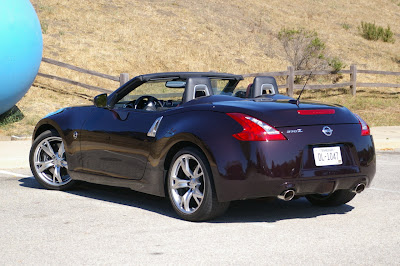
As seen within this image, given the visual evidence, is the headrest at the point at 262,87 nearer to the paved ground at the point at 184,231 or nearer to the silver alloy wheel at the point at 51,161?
the paved ground at the point at 184,231

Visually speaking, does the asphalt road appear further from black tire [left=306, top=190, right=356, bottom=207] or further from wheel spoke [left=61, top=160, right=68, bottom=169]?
wheel spoke [left=61, top=160, right=68, bottom=169]

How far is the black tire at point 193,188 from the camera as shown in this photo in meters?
6.30

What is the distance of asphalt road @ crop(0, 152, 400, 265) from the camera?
5191 millimetres

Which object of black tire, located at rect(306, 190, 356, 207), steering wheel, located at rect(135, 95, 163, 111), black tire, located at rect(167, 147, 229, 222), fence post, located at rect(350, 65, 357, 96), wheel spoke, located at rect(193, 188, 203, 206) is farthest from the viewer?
fence post, located at rect(350, 65, 357, 96)

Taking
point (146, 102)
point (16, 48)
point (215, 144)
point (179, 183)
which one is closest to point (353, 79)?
point (16, 48)

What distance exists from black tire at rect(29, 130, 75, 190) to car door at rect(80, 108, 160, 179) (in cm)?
67

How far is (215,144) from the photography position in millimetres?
6215

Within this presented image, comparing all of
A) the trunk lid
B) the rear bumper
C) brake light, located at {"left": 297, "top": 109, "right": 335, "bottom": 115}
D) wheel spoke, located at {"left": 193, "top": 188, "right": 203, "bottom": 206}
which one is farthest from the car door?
brake light, located at {"left": 297, "top": 109, "right": 335, "bottom": 115}

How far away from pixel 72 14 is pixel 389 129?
19.7 metres

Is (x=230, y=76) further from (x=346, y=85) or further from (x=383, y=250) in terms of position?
(x=346, y=85)

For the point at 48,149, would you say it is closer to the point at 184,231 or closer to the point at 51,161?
the point at 51,161

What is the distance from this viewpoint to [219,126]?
248 inches

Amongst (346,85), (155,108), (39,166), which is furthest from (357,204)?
(346,85)

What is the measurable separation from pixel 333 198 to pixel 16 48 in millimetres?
9155
